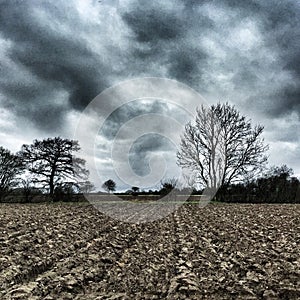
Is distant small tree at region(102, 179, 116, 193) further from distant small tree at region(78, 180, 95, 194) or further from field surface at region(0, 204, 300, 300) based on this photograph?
field surface at region(0, 204, 300, 300)

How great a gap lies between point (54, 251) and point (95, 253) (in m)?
1.18

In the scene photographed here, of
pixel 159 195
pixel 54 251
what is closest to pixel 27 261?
pixel 54 251

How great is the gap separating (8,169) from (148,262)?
29827 millimetres

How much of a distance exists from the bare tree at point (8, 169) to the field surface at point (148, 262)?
21.2 metres

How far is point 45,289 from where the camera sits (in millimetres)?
6844

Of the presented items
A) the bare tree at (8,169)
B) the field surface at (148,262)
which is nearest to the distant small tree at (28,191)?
the bare tree at (8,169)

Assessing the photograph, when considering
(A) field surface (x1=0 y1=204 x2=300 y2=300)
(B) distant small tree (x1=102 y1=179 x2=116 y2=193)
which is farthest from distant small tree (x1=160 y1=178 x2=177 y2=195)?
(A) field surface (x1=0 y1=204 x2=300 y2=300)

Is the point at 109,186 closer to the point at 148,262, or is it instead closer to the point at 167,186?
the point at 167,186

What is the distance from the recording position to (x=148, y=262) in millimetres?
9000

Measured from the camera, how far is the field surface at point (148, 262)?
677 centimetres

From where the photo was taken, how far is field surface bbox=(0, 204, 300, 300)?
22.2 ft

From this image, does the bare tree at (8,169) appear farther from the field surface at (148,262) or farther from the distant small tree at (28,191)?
the field surface at (148,262)

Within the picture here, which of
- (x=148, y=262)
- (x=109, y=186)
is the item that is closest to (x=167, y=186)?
(x=109, y=186)

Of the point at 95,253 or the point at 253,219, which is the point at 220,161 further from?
the point at 95,253
